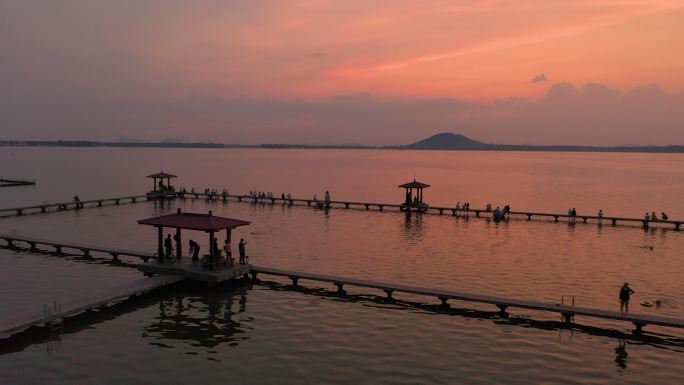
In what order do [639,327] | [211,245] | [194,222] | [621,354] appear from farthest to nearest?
[194,222] < [211,245] < [639,327] < [621,354]

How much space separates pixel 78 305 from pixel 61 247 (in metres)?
14.7

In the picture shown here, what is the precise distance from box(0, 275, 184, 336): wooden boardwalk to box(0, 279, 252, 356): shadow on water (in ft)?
1.26

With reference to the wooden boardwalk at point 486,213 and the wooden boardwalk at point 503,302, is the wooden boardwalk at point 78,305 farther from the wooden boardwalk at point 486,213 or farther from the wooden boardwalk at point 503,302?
the wooden boardwalk at point 486,213

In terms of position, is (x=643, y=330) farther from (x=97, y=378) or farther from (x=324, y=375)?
(x=97, y=378)

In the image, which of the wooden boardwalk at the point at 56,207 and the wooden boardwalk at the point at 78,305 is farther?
the wooden boardwalk at the point at 56,207

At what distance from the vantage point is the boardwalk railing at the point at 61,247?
2786 cm

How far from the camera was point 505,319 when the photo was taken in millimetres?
19516

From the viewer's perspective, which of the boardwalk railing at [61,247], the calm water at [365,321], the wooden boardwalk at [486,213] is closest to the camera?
the calm water at [365,321]

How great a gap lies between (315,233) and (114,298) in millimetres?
20826

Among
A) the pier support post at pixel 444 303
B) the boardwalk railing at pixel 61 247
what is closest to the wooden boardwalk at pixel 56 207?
the boardwalk railing at pixel 61 247

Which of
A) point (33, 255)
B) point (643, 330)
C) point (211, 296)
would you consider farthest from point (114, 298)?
point (643, 330)

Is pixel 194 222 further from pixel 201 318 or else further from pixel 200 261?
pixel 201 318

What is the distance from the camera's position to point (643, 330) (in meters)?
18.3

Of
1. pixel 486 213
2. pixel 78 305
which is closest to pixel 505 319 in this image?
pixel 78 305
